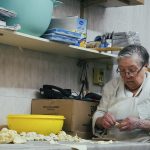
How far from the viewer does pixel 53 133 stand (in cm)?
190

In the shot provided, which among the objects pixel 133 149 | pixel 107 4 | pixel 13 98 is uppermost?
pixel 107 4

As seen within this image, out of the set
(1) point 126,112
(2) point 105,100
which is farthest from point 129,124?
(2) point 105,100

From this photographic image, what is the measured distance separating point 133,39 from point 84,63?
0.39 m

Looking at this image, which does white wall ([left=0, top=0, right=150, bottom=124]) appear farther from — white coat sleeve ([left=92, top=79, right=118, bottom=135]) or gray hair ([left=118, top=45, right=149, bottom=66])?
gray hair ([left=118, top=45, right=149, bottom=66])

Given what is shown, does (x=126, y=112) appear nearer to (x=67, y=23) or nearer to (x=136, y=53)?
(x=136, y=53)

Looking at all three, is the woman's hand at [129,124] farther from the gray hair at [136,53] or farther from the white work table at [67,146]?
the gray hair at [136,53]

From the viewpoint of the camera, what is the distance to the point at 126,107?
2064 mm

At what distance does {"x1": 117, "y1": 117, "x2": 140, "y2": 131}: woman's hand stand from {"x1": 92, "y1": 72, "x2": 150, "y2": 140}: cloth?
0.25 ft

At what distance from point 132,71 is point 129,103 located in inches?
7.4

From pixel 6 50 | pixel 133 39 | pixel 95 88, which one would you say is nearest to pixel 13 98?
pixel 6 50

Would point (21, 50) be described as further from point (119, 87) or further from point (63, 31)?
point (119, 87)

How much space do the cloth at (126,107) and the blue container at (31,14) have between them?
1.98ft

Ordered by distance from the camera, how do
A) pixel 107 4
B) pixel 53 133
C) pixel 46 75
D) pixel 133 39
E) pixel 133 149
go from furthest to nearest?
pixel 107 4 → pixel 133 39 → pixel 46 75 → pixel 53 133 → pixel 133 149

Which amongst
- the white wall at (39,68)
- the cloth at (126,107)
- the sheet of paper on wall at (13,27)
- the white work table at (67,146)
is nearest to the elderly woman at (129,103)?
the cloth at (126,107)
